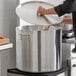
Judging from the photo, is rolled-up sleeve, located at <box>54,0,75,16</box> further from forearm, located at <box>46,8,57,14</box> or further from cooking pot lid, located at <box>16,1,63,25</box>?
cooking pot lid, located at <box>16,1,63,25</box>

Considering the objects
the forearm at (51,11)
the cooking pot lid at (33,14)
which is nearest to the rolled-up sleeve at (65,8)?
the forearm at (51,11)

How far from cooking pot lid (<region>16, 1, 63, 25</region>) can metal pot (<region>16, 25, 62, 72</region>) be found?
18 cm

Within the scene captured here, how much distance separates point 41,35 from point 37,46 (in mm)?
68

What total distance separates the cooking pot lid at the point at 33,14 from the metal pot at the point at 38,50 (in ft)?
0.59

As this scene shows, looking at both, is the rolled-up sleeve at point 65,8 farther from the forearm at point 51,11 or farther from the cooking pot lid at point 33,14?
the cooking pot lid at point 33,14

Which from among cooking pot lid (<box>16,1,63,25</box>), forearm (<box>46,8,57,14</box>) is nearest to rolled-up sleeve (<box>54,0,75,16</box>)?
forearm (<box>46,8,57,14</box>)

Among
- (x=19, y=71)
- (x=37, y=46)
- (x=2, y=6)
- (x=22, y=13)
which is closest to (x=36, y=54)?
(x=37, y=46)

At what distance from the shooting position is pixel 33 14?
148 cm

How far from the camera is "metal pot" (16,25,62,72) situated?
4.13 feet

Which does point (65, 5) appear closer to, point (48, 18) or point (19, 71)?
point (48, 18)

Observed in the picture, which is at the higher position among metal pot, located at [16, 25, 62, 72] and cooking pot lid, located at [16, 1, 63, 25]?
cooking pot lid, located at [16, 1, 63, 25]

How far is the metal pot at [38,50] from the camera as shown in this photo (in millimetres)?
1258

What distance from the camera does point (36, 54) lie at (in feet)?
4.15

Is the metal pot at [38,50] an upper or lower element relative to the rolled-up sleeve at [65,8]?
lower
